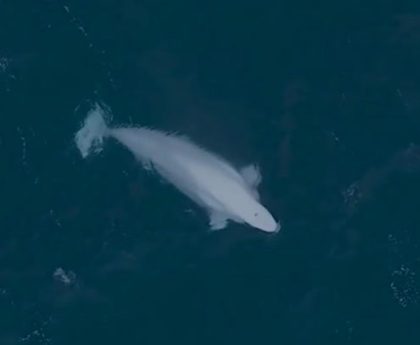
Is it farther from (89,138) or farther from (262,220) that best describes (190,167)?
(89,138)

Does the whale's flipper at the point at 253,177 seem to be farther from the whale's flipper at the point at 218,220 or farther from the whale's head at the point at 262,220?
the whale's flipper at the point at 218,220

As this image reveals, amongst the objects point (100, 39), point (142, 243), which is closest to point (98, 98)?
point (100, 39)

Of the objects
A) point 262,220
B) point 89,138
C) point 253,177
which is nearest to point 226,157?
point 253,177

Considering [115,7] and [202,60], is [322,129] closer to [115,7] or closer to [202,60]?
[202,60]

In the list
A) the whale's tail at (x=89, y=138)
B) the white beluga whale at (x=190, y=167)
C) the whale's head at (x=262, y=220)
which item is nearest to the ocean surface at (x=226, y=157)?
the whale's tail at (x=89, y=138)

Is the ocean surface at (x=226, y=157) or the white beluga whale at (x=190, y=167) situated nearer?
the ocean surface at (x=226, y=157)

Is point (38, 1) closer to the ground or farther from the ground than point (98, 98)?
farther from the ground

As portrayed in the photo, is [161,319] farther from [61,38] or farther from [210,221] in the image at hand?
[61,38]

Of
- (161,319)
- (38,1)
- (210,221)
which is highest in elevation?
(38,1)
